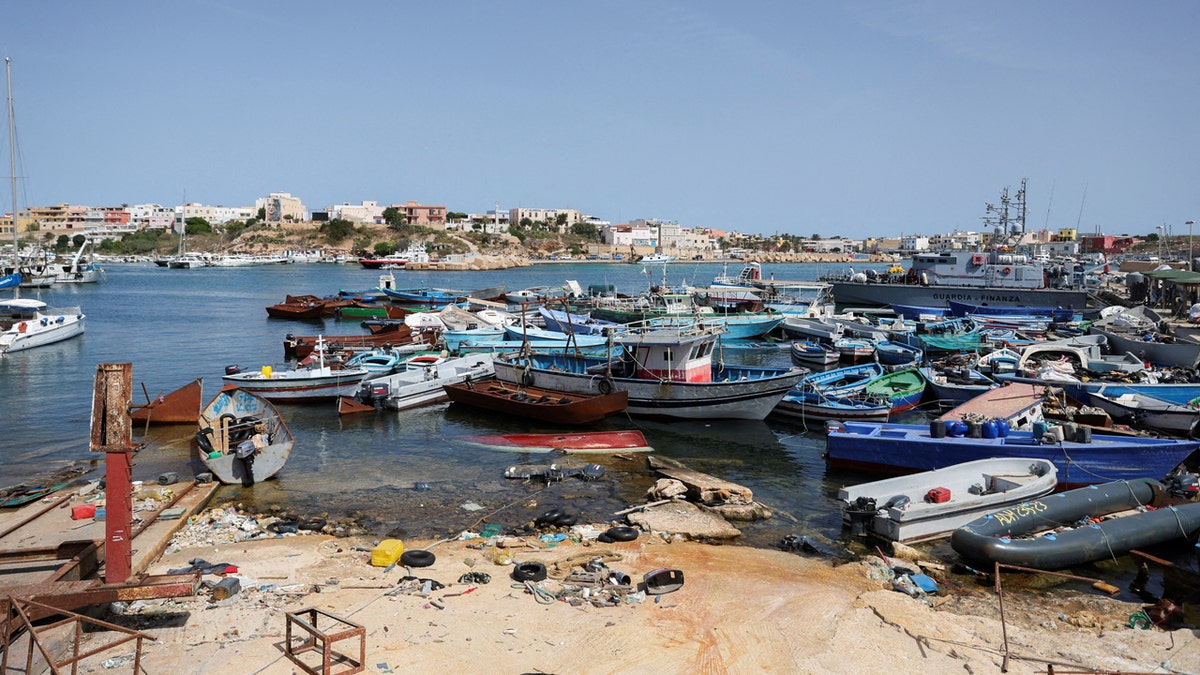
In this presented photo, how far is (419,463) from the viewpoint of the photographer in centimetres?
1923

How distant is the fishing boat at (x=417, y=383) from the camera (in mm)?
24922

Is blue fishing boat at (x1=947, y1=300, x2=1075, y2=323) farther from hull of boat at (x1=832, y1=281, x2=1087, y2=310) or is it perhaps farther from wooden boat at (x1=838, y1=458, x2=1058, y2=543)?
wooden boat at (x1=838, y1=458, x2=1058, y2=543)

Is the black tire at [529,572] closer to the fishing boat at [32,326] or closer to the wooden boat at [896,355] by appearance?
the wooden boat at [896,355]

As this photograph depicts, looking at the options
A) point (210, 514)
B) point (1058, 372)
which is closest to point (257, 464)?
point (210, 514)

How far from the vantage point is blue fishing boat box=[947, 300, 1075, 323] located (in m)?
43.5

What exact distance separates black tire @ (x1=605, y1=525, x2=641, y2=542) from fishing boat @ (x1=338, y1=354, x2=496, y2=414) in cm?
1333

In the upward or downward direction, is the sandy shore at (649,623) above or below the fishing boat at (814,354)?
below

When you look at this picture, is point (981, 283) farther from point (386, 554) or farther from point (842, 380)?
point (386, 554)

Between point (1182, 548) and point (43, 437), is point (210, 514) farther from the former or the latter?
point (1182, 548)

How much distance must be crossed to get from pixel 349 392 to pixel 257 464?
29.6 feet

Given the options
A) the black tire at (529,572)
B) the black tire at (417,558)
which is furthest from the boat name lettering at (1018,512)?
the black tire at (417,558)

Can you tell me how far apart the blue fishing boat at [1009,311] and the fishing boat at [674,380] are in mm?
27400

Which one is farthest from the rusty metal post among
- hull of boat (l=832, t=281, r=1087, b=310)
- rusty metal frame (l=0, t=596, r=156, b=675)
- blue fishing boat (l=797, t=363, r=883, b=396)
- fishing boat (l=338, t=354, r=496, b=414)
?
hull of boat (l=832, t=281, r=1087, b=310)

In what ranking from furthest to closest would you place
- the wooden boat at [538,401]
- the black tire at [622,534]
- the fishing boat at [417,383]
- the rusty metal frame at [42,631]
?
the fishing boat at [417,383], the wooden boat at [538,401], the black tire at [622,534], the rusty metal frame at [42,631]
